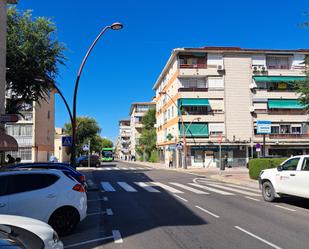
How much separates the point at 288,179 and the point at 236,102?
40.1 m

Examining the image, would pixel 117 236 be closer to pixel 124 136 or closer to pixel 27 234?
pixel 27 234

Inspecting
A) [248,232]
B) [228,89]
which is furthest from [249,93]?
[248,232]

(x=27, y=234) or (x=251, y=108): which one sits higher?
(x=251, y=108)

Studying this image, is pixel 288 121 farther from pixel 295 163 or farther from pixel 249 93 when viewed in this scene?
pixel 295 163

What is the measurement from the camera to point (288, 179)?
539 inches

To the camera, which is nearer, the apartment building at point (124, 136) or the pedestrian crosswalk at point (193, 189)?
the pedestrian crosswalk at point (193, 189)

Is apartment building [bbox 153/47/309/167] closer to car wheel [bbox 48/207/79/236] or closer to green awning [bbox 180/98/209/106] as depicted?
green awning [bbox 180/98/209/106]

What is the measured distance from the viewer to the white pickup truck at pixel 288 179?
13000 millimetres

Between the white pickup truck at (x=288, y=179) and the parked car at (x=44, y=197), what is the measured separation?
749 centimetres

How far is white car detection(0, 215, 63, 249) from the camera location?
14.3ft

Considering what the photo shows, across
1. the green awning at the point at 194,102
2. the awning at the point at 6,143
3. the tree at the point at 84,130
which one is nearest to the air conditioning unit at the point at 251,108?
the green awning at the point at 194,102

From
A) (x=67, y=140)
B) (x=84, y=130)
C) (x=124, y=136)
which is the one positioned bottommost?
(x=67, y=140)

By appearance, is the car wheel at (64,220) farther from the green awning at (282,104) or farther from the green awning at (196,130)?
the green awning at (282,104)

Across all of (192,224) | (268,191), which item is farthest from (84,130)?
(192,224)
